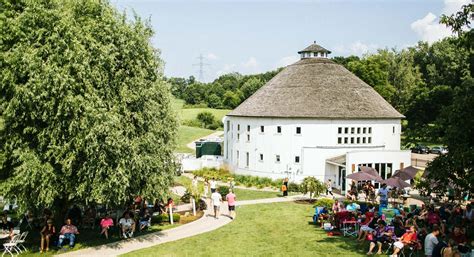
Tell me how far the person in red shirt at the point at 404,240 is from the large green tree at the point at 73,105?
1027 cm

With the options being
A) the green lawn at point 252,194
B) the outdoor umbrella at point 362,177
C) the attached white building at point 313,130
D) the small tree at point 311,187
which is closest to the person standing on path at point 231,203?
the green lawn at point 252,194

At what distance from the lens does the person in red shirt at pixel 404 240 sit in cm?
1566

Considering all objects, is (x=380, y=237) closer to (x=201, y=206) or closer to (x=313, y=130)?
(x=201, y=206)

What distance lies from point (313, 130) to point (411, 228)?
23.8 metres

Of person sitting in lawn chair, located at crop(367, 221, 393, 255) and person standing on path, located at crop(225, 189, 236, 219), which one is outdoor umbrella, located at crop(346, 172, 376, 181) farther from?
person sitting in lawn chair, located at crop(367, 221, 393, 255)

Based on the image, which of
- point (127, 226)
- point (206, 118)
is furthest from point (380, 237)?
point (206, 118)

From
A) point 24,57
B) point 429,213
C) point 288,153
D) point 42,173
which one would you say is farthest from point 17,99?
point 288,153

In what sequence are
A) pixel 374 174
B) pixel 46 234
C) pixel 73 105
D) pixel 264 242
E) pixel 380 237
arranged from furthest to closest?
pixel 374 174
pixel 264 242
pixel 46 234
pixel 73 105
pixel 380 237

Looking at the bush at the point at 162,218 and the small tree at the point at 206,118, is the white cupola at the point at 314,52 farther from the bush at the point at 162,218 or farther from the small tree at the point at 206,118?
the small tree at the point at 206,118

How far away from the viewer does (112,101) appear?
18.6 m

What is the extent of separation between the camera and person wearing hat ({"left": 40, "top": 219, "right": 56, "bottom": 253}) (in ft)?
61.6

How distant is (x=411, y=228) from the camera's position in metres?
16.4

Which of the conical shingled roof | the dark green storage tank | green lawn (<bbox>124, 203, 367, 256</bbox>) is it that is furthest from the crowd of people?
the dark green storage tank

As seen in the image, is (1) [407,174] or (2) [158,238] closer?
(2) [158,238]
